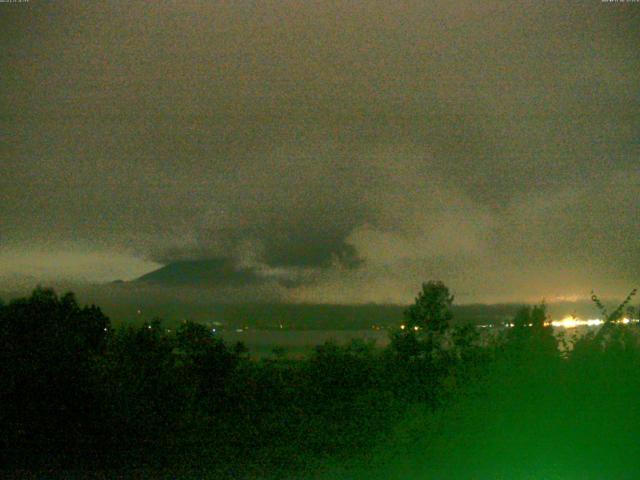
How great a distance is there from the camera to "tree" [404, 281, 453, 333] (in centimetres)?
1628

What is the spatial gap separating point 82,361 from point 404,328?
7.21m

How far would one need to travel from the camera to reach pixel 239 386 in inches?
607

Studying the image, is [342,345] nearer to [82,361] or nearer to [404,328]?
[404,328]

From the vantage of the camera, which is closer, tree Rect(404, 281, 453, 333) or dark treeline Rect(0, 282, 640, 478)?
dark treeline Rect(0, 282, 640, 478)

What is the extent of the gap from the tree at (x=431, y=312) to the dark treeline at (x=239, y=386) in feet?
0.09

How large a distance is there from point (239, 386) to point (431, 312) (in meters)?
4.80

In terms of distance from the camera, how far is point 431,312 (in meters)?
16.3

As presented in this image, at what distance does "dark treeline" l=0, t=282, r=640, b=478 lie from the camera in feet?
37.1

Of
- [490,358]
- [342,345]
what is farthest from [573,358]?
[342,345]

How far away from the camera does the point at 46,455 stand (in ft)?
38.8

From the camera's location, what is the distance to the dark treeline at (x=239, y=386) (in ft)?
37.1

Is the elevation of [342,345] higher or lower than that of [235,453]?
higher

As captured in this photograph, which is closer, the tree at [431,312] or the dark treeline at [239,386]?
the dark treeline at [239,386]

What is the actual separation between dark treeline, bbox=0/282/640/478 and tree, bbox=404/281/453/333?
0.03m
